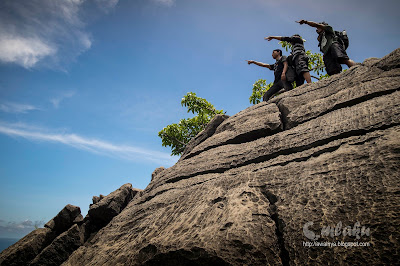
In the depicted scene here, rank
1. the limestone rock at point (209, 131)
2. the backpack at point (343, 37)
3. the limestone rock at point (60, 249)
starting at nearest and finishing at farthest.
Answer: the limestone rock at point (60, 249)
the backpack at point (343, 37)
the limestone rock at point (209, 131)

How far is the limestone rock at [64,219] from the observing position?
11.8m

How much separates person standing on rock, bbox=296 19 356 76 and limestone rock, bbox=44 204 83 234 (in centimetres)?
1555

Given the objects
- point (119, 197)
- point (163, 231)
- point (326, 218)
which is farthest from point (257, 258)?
point (119, 197)

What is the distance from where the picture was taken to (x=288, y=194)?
5.21 m

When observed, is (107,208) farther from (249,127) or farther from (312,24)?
(312,24)

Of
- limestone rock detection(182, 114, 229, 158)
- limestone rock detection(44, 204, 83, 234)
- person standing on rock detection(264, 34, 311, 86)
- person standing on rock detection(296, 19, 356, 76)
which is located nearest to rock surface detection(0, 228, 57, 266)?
limestone rock detection(44, 204, 83, 234)

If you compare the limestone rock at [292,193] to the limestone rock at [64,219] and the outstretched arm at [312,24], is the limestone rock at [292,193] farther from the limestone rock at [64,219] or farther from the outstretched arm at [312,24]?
the limestone rock at [64,219]

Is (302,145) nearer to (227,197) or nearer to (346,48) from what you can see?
(227,197)

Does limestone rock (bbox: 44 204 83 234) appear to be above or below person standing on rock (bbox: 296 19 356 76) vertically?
below

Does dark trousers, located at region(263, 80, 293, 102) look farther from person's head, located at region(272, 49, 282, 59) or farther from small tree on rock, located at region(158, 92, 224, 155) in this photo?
small tree on rock, located at region(158, 92, 224, 155)

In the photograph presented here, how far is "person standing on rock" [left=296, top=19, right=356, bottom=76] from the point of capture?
10.4 m

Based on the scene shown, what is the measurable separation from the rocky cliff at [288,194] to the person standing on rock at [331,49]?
1780 millimetres

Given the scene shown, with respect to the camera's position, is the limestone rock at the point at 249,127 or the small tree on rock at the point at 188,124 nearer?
the limestone rock at the point at 249,127

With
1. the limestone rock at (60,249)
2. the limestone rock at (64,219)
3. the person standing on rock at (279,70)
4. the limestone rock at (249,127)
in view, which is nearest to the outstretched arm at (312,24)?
the person standing on rock at (279,70)
